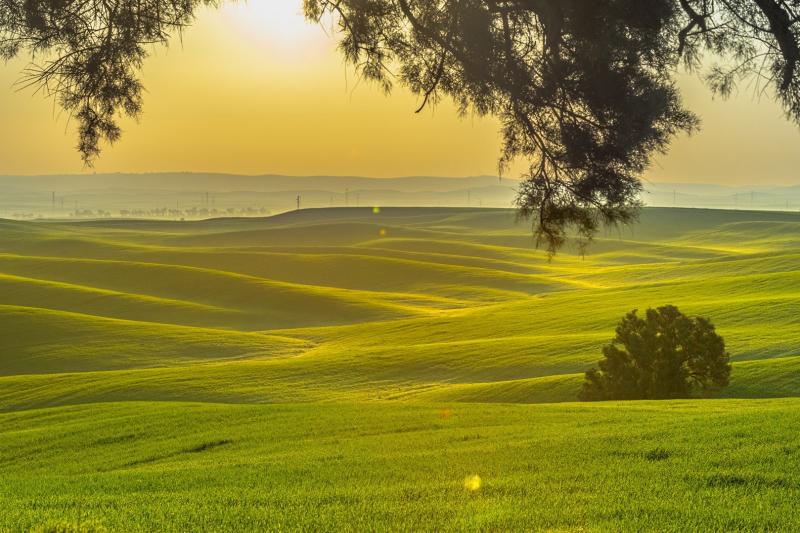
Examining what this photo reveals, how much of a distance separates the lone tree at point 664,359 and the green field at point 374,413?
8.09 ft

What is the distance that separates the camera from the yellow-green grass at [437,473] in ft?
26.4

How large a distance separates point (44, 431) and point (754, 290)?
47296mm

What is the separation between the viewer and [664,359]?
23.9m

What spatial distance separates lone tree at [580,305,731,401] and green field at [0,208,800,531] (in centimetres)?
246

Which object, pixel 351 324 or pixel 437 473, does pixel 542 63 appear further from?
pixel 351 324

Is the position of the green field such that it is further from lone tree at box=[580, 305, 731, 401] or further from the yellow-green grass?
lone tree at box=[580, 305, 731, 401]

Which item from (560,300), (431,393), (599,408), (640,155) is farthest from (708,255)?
(640,155)

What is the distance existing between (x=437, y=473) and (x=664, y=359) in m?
15.0

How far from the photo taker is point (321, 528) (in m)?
7.80

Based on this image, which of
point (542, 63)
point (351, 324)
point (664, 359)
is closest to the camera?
point (542, 63)

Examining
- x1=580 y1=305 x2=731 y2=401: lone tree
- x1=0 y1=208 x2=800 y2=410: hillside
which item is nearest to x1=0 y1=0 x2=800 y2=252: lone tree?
x1=0 y1=208 x2=800 y2=410: hillside

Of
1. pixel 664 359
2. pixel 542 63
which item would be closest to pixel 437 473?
pixel 542 63

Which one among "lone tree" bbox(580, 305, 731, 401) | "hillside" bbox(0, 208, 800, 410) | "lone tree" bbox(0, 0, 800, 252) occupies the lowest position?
"hillside" bbox(0, 208, 800, 410)

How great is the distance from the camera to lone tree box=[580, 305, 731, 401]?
77.3 feet
